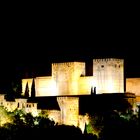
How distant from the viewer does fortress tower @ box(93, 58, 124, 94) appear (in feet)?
193

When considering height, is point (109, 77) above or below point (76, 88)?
above

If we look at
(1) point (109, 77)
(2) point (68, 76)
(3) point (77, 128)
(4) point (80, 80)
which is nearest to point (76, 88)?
(4) point (80, 80)

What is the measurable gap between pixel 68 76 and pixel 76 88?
1321 millimetres

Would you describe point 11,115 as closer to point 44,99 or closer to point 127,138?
point 44,99

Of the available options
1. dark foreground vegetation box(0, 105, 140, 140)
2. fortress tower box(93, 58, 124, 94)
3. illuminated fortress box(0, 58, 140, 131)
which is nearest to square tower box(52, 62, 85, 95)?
illuminated fortress box(0, 58, 140, 131)

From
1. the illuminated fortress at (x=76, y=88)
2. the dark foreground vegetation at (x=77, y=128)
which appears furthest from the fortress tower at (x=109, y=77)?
the dark foreground vegetation at (x=77, y=128)

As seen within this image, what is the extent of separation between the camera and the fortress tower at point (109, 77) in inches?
2312

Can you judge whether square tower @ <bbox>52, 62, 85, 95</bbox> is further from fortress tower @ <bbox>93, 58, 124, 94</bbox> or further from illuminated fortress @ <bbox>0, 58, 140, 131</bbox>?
fortress tower @ <bbox>93, 58, 124, 94</bbox>

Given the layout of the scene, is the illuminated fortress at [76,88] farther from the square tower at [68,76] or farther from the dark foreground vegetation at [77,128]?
the dark foreground vegetation at [77,128]

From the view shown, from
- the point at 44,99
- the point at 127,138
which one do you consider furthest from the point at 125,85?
the point at 127,138

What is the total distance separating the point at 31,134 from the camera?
164 feet

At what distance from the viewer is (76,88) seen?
60.2m

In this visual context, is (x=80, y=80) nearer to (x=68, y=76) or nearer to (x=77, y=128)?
(x=68, y=76)

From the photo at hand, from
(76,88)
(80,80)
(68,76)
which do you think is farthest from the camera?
(68,76)
